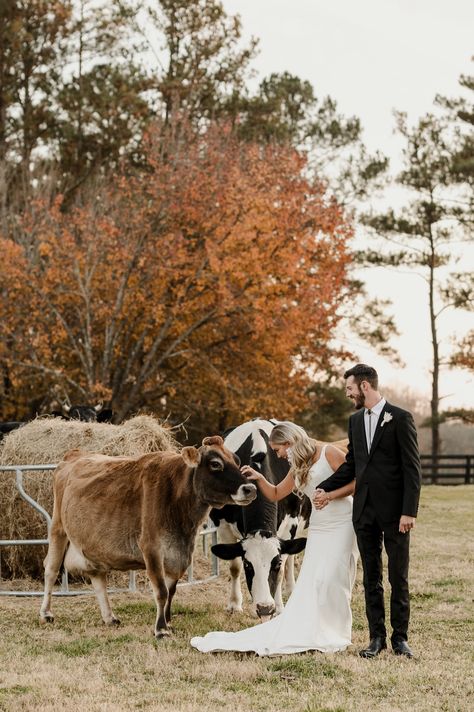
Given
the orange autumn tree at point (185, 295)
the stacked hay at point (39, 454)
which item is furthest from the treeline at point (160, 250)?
the stacked hay at point (39, 454)

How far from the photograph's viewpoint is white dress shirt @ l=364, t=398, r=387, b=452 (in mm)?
6812

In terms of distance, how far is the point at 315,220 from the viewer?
24.9 m

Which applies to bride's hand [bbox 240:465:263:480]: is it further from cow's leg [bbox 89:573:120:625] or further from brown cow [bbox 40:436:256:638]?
cow's leg [bbox 89:573:120:625]

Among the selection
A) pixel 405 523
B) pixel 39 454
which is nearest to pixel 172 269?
pixel 39 454

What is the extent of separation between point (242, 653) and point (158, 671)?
2.30ft

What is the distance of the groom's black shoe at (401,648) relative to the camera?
21.9 ft

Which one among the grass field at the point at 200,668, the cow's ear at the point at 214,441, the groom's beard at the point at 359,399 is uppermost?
the groom's beard at the point at 359,399

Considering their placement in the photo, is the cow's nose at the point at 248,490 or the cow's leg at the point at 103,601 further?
the cow's leg at the point at 103,601

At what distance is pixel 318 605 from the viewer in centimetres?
685

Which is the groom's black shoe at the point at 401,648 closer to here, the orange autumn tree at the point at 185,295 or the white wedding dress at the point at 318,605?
the white wedding dress at the point at 318,605

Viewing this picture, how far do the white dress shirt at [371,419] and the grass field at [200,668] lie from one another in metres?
1.49

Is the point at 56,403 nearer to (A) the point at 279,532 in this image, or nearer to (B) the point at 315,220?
(B) the point at 315,220

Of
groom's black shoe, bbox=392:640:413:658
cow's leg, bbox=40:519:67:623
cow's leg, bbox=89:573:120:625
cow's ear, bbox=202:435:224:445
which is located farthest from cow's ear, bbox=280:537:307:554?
cow's leg, bbox=40:519:67:623

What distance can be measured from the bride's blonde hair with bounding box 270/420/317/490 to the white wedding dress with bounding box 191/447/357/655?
0.61 feet
